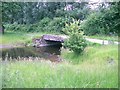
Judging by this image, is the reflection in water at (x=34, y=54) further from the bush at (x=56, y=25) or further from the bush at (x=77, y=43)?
the bush at (x=56, y=25)

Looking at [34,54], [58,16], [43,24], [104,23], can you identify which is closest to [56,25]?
[43,24]

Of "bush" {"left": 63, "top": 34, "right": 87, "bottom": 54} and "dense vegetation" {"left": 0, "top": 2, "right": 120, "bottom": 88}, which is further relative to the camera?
"bush" {"left": 63, "top": 34, "right": 87, "bottom": 54}

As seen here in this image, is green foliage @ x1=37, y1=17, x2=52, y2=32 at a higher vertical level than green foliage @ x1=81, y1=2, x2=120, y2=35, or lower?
lower

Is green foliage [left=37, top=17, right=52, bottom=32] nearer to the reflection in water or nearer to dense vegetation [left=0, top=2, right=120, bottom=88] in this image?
dense vegetation [left=0, top=2, right=120, bottom=88]

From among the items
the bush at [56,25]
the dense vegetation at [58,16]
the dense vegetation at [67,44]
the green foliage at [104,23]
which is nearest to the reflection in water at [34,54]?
the dense vegetation at [67,44]

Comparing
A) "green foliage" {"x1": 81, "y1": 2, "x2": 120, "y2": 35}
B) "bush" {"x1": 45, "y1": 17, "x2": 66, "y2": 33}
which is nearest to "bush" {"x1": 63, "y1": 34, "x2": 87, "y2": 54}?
"green foliage" {"x1": 81, "y1": 2, "x2": 120, "y2": 35}

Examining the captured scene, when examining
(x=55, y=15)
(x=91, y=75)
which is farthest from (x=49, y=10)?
(x=91, y=75)

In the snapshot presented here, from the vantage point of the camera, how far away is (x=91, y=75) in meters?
5.46

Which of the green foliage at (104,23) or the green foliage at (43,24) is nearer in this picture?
the green foliage at (104,23)

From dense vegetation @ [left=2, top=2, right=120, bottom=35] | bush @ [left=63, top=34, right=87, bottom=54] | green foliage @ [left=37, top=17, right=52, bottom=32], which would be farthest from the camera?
green foliage @ [left=37, top=17, right=52, bottom=32]

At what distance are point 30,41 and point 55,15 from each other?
39.3 ft

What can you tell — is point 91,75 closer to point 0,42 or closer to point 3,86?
point 3,86

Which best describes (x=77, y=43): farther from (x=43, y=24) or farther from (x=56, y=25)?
(x=43, y=24)

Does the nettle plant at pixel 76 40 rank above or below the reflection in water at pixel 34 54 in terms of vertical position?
above
